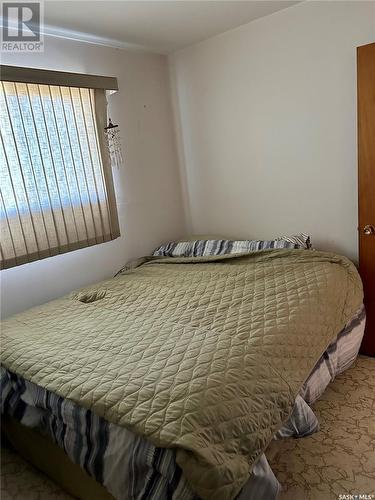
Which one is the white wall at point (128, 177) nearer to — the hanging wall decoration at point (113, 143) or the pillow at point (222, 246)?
the hanging wall decoration at point (113, 143)

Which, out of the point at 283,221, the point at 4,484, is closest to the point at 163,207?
the point at 283,221

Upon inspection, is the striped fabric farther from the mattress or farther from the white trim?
the white trim

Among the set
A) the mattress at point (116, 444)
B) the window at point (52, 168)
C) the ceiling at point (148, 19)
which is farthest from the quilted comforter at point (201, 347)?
the ceiling at point (148, 19)

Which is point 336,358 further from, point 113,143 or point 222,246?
point 113,143

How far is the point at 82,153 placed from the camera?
2.48 m

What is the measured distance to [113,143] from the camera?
2680mm

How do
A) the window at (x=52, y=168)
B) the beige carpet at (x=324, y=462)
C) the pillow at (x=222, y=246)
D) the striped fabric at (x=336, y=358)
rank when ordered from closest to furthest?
the beige carpet at (x=324, y=462) < the striped fabric at (x=336, y=358) < the window at (x=52, y=168) < the pillow at (x=222, y=246)

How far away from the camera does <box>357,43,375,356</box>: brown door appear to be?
207 cm

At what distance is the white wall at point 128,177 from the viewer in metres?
2.33

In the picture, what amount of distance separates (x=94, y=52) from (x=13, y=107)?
784mm

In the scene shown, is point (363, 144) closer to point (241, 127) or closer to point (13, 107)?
point (241, 127)

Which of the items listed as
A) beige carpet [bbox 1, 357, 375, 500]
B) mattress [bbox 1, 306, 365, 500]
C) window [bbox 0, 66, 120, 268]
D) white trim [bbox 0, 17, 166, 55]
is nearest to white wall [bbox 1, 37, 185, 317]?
white trim [bbox 0, 17, 166, 55]

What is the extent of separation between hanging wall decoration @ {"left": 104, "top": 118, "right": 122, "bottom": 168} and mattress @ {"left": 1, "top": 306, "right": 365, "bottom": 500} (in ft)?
5.35

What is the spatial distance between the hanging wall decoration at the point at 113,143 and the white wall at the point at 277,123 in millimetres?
649
